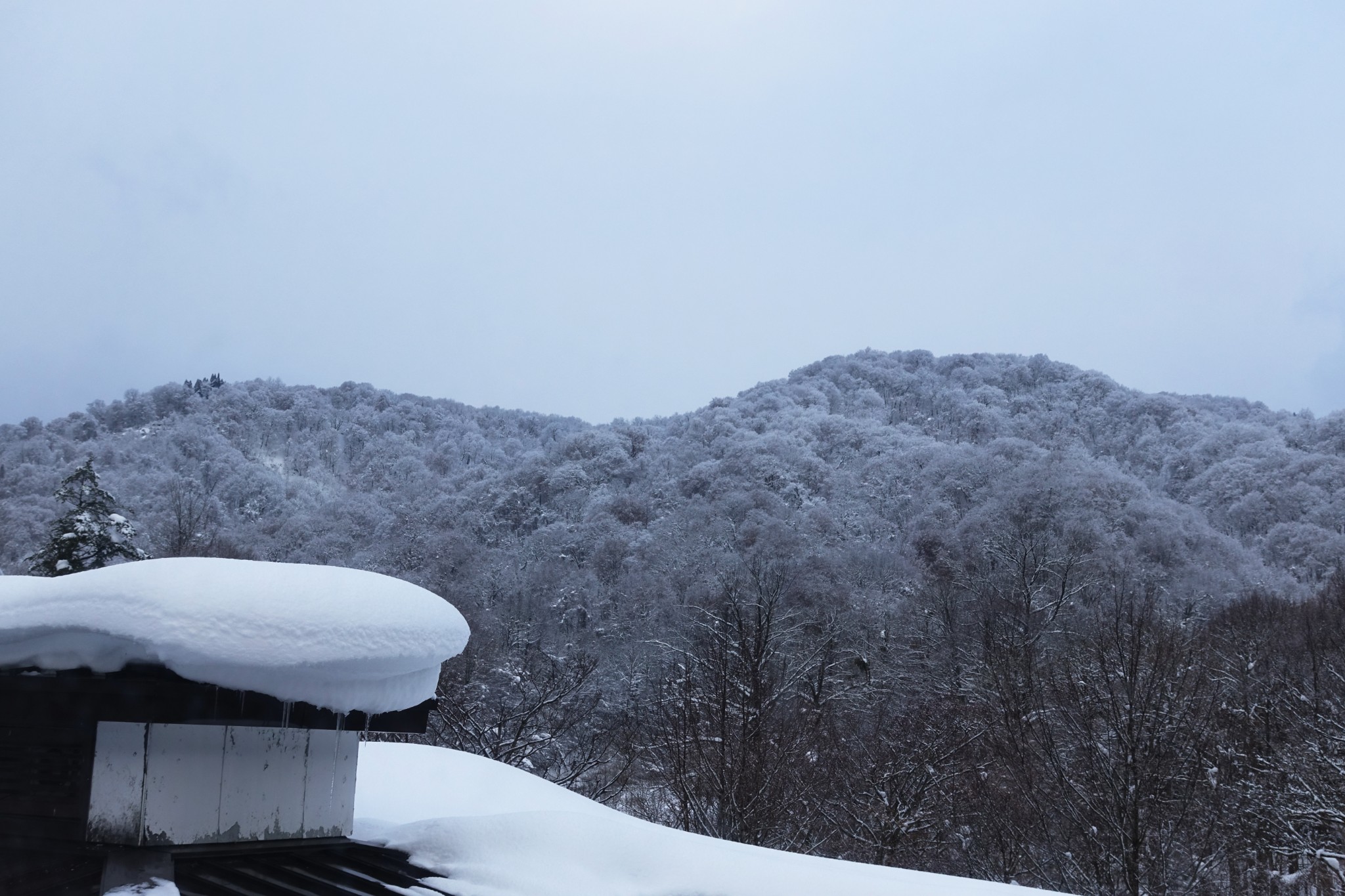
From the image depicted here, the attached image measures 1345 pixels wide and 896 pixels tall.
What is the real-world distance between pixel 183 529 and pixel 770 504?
3478 cm

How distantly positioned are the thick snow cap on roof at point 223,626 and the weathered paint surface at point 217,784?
0.36 meters

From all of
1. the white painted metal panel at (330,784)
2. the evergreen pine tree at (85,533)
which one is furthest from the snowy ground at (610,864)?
the evergreen pine tree at (85,533)

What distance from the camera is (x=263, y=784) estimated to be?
12.7ft

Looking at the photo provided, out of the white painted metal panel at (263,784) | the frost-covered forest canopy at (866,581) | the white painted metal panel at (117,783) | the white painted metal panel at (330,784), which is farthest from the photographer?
the frost-covered forest canopy at (866,581)

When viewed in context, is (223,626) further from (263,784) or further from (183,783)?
(263,784)

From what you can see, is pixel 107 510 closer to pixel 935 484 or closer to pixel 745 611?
pixel 745 611

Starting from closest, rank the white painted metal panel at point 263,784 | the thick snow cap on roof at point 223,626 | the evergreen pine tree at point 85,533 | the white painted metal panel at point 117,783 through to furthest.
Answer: the thick snow cap on roof at point 223,626 → the white painted metal panel at point 117,783 → the white painted metal panel at point 263,784 → the evergreen pine tree at point 85,533

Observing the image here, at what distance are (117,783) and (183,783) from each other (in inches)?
9.0

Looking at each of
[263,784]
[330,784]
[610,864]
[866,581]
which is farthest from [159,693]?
[866,581]

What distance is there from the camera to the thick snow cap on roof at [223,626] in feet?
10.7

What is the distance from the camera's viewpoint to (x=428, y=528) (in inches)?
2576

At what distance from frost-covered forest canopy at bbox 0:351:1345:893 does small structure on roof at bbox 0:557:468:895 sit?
1127 cm

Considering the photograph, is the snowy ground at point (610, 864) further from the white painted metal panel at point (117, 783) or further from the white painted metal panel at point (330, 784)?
the white painted metal panel at point (117, 783)

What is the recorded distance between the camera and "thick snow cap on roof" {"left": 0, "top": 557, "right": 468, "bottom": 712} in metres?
3.27
